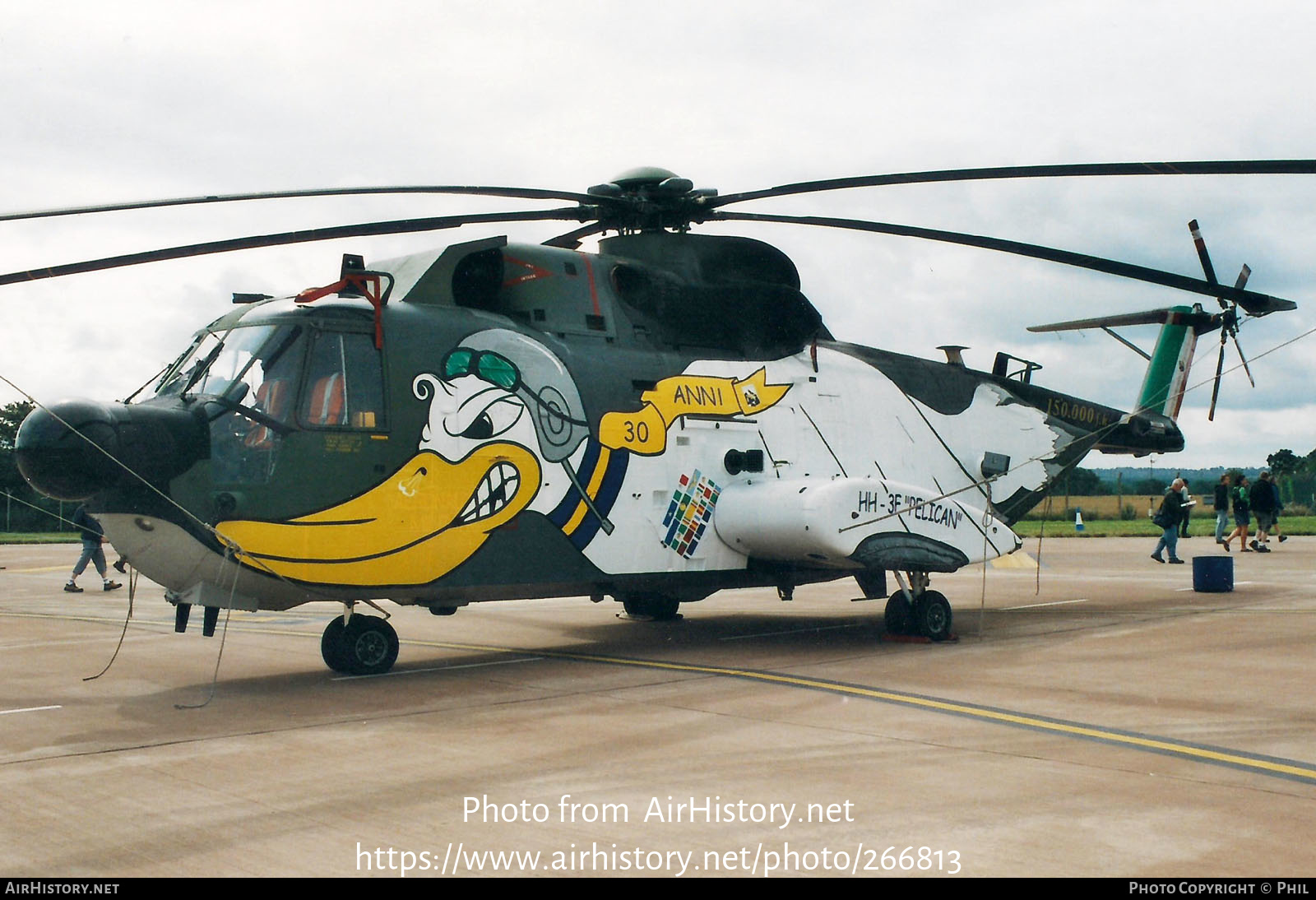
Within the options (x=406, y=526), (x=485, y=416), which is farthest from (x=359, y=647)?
(x=485, y=416)

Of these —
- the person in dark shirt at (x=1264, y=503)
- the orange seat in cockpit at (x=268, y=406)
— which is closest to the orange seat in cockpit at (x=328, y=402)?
the orange seat in cockpit at (x=268, y=406)

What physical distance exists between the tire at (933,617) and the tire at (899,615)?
0.28 feet

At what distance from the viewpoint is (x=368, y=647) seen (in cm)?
976

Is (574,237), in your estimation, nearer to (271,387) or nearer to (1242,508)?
(271,387)

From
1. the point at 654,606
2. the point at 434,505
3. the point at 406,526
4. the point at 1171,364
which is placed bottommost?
the point at 654,606

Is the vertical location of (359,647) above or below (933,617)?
below

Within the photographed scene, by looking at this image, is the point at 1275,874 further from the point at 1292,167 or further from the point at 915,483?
the point at 915,483

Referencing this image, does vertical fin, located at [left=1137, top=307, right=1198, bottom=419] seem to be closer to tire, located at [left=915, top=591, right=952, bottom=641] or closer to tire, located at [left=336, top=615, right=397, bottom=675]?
tire, located at [left=915, top=591, right=952, bottom=641]

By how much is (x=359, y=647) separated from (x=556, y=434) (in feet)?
8.04

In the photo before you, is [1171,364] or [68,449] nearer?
[68,449]

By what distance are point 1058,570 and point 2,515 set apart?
144 ft

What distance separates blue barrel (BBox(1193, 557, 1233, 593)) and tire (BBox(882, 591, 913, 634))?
21.0 feet

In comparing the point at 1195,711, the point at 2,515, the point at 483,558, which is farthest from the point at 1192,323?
the point at 2,515

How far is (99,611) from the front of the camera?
1572 cm
